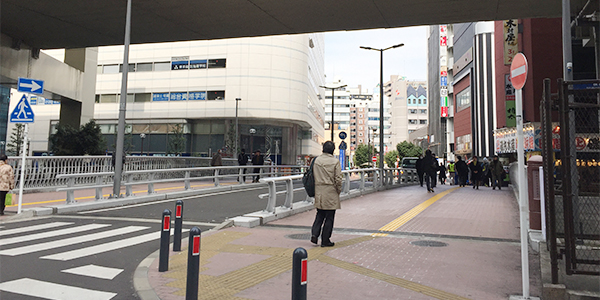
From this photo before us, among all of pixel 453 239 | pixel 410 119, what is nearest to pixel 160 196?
pixel 453 239

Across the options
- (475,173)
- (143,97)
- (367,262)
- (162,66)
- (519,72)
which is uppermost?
(162,66)

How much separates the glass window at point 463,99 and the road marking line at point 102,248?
51.7m

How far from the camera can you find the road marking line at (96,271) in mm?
5133

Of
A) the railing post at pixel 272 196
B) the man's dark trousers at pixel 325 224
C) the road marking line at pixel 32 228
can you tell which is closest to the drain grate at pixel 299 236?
the man's dark trousers at pixel 325 224

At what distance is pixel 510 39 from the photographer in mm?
33156

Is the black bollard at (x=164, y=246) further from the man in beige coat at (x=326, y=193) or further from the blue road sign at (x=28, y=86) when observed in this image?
the blue road sign at (x=28, y=86)

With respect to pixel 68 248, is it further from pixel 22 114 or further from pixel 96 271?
pixel 22 114

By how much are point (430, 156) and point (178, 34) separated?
11897 mm

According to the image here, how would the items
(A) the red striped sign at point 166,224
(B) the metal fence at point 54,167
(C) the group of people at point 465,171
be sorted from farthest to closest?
(C) the group of people at point 465,171, (B) the metal fence at point 54,167, (A) the red striped sign at point 166,224

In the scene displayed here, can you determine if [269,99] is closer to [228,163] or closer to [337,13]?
[228,163]

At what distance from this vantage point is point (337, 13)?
1384 centimetres

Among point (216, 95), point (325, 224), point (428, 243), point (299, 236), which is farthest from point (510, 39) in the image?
point (325, 224)

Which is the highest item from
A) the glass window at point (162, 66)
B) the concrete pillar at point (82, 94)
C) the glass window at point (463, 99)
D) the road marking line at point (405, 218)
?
the glass window at point (162, 66)

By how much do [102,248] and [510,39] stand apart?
3495 centimetres
